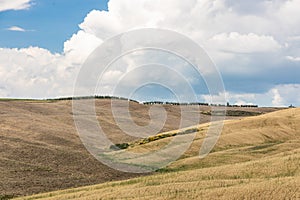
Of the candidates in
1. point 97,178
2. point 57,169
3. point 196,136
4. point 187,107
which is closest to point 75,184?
point 97,178

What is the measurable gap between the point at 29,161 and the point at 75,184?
16.0 metres

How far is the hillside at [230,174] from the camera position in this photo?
32000mm

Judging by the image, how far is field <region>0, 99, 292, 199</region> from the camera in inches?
1395

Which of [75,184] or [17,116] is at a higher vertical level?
[17,116]

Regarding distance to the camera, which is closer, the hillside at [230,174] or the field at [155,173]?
the hillside at [230,174]

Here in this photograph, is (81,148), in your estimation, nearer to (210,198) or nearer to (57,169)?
(57,169)

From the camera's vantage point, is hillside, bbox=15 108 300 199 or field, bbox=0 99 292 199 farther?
field, bbox=0 99 292 199

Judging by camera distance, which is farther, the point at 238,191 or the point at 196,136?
the point at 196,136

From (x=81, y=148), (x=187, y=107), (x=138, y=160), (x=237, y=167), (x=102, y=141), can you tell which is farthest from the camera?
(x=187, y=107)

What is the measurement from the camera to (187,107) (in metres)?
200

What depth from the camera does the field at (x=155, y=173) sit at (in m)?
35.4

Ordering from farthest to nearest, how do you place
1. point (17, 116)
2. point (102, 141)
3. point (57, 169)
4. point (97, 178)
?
point (17, 116) → point (102, 141) → point (57, 169) → point (97, 178)

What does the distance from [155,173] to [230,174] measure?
17423mm

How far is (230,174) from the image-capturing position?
144 ft
